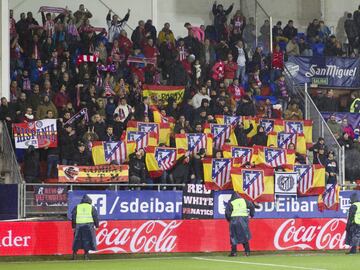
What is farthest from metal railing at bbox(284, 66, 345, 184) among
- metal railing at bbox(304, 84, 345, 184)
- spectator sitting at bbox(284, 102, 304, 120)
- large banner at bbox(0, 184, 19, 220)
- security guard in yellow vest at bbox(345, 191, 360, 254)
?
large banner at bbox(0, 184, 19, 220)

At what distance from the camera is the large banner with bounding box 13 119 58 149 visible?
28000 millimetres

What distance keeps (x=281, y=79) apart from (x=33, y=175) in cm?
1131

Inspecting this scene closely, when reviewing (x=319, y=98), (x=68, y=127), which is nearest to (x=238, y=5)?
(x=319, y=98)

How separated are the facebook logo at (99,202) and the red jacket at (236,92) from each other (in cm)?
786

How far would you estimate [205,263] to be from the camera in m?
23.4

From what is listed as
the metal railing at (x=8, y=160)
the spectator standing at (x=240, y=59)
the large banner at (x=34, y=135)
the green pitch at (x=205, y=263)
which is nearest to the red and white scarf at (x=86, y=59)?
the large banner at (x=34, y=135)

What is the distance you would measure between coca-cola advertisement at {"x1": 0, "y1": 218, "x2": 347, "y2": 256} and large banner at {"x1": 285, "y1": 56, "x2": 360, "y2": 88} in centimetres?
1015

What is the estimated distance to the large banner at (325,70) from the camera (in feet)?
123

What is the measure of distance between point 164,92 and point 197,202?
239 inches

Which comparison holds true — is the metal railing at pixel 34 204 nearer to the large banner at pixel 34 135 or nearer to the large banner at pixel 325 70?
the large banner at pixel 34 135

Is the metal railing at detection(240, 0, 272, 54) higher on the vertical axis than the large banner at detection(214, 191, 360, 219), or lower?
higher

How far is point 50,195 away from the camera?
26.8m

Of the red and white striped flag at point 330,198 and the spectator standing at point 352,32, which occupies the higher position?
the spectator standing at point 352,32

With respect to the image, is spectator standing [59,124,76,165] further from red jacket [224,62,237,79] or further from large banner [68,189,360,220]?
red jacket [224,62,237,79]
